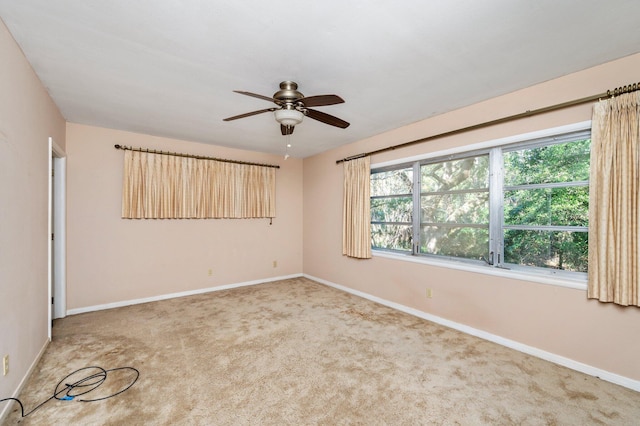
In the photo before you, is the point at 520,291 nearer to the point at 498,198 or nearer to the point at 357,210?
the point at 498,198

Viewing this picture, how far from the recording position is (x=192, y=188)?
15.2 ft

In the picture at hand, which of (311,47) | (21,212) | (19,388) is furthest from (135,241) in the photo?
(311,47)

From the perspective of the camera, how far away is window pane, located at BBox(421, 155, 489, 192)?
317 centimetres

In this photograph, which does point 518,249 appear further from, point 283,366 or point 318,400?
point 283,366

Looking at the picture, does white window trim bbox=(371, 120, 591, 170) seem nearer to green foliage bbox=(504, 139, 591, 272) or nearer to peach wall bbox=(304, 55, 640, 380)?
peach wall bbox=(304, 55, 640, 380)

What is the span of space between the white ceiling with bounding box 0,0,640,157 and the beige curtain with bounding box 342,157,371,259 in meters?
1.45

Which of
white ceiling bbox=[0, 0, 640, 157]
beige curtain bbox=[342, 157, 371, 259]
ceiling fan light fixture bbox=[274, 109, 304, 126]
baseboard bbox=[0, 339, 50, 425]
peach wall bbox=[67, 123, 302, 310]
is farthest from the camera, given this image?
beige curtain bbox=[342, 157, 371, 259]

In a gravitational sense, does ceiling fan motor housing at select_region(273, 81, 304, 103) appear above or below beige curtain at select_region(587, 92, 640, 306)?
above

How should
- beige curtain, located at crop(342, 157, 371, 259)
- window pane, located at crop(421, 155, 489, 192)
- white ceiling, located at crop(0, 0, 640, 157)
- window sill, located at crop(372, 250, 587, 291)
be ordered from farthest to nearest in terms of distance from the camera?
beige curtain, located at crop(342, 157, 371, 259)
window pane, located at crop(421, 155, 489, 192)
window sill, located at crop(372, 250, 587, 291)
white ceiling, located at crop(0, 0, 640, 157)

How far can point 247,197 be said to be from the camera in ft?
17.2

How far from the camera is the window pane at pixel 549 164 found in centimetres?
250

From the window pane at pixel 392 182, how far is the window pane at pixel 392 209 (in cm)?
11

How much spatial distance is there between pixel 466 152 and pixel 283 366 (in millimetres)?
3112

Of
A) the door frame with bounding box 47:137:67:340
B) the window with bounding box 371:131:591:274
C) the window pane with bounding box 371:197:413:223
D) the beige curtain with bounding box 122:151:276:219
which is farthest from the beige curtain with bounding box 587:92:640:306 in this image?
the door frame with bounding box 47:137:67:340
